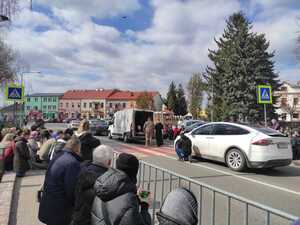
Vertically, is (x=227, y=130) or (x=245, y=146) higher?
(x=227, y=130)

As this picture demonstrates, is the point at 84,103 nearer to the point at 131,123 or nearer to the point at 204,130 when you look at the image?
the point at 131,123

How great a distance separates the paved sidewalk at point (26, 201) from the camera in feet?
18.2

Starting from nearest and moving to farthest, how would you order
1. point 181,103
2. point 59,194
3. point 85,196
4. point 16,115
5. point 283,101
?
point 85,196 → point 59,194 → point 16,115 → point 283,101 → point 181,103

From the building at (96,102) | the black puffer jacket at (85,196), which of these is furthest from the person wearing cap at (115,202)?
the building at (96,102)

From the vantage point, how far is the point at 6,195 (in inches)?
263

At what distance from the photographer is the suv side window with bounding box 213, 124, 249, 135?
10727mm

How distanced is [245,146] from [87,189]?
8.14m

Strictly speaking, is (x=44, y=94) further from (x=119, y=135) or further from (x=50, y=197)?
(x=50, y=197)

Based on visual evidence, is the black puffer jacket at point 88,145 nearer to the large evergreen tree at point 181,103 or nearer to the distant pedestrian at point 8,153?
the distant pedestrian at point 8,153

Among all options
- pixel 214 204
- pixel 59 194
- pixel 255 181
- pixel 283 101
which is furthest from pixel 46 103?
pixel 214 204

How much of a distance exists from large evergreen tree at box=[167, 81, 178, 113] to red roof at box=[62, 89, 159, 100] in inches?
1518

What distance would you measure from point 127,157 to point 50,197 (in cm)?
130

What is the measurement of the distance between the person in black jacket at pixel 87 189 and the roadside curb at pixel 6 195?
257 centimetres

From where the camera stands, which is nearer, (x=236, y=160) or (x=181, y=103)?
(x=236, y=160)
